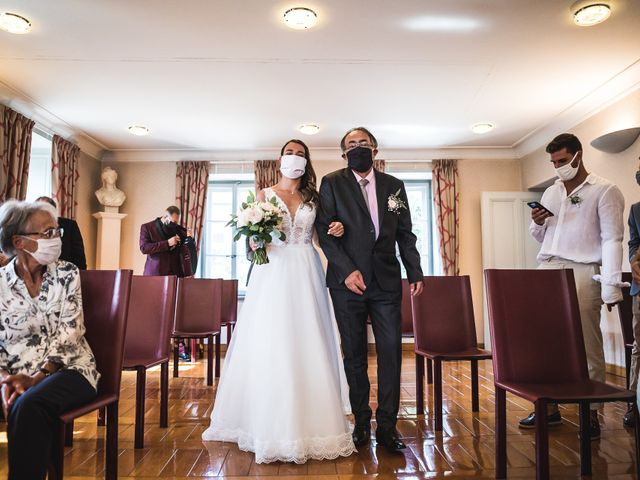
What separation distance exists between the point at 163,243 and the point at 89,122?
1.93 m

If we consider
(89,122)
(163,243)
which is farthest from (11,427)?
(89,122)

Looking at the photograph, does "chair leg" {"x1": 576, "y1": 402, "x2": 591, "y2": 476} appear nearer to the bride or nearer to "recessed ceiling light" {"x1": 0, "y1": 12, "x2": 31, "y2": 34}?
the bride

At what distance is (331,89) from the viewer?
488 cm

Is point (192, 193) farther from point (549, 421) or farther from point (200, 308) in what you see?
point (549, 421)

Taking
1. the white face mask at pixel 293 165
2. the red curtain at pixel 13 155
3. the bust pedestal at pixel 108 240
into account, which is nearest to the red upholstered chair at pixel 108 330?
the white face mask at pixel 293 165

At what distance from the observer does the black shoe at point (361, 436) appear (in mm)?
2471

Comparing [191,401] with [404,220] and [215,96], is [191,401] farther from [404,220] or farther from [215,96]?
[215,96]

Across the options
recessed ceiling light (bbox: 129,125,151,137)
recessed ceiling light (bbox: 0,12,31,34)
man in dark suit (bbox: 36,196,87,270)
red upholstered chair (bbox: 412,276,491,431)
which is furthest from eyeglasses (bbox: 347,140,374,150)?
recessed ceiling light (bbox: 129,125,151,137)

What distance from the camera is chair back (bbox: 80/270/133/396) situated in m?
1.79

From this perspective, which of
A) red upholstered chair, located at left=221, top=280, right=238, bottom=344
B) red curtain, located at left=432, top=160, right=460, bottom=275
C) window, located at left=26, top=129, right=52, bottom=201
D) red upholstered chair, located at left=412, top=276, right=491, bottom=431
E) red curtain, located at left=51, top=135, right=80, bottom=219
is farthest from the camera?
red curtain, located at left=432, top=160, right=460, bottom=275

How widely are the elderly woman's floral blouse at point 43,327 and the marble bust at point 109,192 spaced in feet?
18.0

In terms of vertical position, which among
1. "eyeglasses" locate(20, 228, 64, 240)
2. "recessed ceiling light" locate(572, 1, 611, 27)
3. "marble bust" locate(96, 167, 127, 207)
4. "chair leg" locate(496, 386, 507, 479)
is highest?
"recessed ceiling light" locate(572, 1, 611, 27)

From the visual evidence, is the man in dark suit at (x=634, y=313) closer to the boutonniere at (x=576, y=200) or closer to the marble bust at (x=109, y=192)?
the boutonniere at (x=576, y=200)

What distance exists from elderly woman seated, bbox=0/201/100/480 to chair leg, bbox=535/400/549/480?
1.58 m
